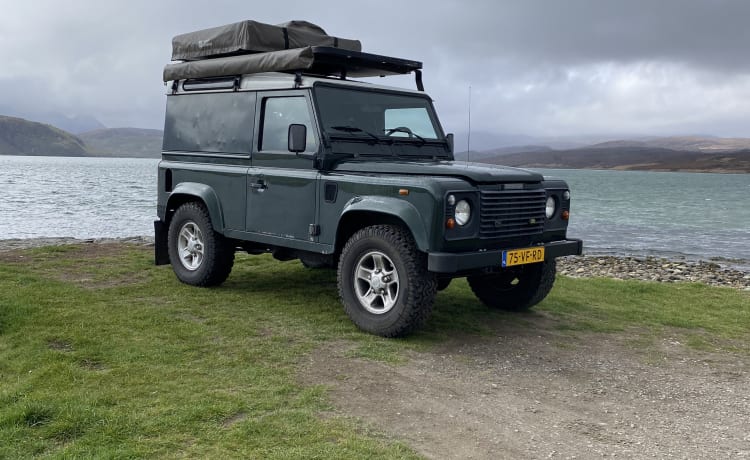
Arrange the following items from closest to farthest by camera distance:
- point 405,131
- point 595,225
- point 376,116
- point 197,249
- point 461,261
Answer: point 461,261, point 376,116, point 405,131, point 197,249, point 595,225

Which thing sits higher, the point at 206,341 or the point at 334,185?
the point at 334,185

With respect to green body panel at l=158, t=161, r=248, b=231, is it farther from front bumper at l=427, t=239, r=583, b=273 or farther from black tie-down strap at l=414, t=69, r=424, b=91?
front bumper at l=427, t=239, r=583, b=273

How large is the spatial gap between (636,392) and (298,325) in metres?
3.23

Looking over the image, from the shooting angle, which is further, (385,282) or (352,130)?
(352,130)

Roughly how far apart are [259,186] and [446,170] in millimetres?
2322

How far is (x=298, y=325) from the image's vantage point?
695cm

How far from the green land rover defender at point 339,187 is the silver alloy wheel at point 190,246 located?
2cm

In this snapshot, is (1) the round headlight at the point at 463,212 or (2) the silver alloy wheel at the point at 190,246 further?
(2) the silver alloy wheel at the point at 190,246

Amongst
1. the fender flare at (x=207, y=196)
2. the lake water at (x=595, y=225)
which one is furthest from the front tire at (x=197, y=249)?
the lake water at (x=595, y=225)

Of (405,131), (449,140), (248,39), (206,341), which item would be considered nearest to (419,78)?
(449,140)

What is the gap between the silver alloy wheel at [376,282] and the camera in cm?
650

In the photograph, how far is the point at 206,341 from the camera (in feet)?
20.3

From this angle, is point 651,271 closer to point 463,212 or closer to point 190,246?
point 190,246

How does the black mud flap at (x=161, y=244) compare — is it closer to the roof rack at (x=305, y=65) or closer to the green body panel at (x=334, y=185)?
the green body panel at (x=334, y=185)
